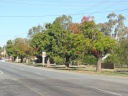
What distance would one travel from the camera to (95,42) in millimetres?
46094

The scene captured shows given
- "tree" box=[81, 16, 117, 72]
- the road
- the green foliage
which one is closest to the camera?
the road

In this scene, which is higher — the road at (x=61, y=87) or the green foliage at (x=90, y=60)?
the green foliage at (x=90, y=60)

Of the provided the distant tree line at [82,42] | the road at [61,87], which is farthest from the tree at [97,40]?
the road at [61,87]

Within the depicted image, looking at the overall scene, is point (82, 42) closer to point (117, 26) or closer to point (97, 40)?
point (97, 40)

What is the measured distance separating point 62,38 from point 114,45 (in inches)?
877

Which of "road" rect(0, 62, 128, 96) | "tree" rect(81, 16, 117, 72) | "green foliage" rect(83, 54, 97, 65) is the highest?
"tree" rect(81, 16, 117, 72)

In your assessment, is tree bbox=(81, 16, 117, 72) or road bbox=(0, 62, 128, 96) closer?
road bbox=(0, 62, 128, 96)

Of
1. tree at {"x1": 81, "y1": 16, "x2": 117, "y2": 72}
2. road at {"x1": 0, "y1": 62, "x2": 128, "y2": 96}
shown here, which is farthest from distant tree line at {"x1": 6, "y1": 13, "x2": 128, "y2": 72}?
road at {"x1": 0, "y1": 62, "x2": 128, "y2": 96}

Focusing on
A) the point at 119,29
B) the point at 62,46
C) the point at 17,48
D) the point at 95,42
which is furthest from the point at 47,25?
the point at 17,48

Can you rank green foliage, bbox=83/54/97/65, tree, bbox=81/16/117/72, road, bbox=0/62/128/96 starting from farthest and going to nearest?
green foliage, bbox=83/54/97/65
tree, bbox=81/16/117/72
road, bbox=0/62/128/96

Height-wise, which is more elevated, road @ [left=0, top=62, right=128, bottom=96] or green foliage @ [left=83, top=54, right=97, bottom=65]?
green foliage @ [left=83, top=54, right=97, bottom=65]

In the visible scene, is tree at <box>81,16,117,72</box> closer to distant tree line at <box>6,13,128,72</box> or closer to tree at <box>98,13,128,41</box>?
distant tree line at <box>6,13,128,72</box>

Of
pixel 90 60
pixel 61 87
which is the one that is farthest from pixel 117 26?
pixel 61 87

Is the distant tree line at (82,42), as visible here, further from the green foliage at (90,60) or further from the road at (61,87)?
the road at (61,87)
